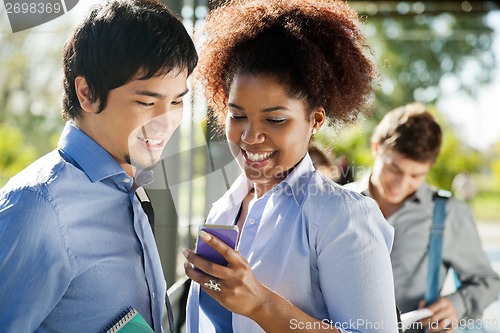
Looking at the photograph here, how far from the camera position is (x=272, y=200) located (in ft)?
4.64

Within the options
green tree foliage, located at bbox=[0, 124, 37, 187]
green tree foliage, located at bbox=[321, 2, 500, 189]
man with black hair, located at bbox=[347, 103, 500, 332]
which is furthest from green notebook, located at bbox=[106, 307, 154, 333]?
green tree foliage, located at bbox=[321, 2, 500, 189]

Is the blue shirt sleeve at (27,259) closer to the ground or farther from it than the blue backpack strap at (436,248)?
farther from it

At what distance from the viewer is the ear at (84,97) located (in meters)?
1.30

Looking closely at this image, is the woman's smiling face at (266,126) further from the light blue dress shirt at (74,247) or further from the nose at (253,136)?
the light blue dress shirt at (74,247)

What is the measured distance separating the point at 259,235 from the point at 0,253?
1.73 feet

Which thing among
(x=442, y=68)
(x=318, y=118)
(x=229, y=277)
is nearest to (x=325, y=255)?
(x=229, y=277)

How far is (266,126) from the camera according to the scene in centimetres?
137

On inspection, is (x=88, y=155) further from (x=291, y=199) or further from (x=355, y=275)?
(x=355, y=275)

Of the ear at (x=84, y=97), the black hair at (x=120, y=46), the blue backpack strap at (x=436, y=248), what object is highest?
the black hair at (x=120, y=46)

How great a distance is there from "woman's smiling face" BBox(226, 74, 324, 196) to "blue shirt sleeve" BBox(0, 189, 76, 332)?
447mm

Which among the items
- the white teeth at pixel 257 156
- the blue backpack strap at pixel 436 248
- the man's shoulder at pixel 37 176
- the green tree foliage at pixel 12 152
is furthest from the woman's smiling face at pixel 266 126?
the green tree foliage at pixel 12 152

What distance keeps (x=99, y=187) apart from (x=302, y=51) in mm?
506

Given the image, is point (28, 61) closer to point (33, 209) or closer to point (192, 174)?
point (192, 174)

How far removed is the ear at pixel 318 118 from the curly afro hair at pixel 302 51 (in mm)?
17
